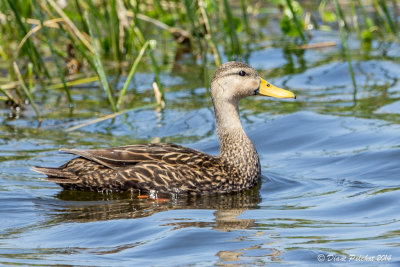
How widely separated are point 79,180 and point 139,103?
401 cm

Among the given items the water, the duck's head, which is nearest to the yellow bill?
the duck's head

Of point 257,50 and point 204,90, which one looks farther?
point 257,50

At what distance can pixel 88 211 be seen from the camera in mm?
7785

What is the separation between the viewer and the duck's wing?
8.30 m

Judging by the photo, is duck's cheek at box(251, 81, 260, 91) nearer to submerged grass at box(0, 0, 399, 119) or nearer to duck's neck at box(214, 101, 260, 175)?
duck's neck at box(214, 101, 260, 175)

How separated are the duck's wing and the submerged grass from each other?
2.46 meters

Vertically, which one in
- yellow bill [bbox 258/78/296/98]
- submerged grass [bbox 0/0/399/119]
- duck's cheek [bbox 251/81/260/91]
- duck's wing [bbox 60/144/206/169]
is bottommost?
duck's wing [bbox 60/144/206/169]

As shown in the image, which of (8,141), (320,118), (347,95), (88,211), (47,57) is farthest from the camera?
(47,57)

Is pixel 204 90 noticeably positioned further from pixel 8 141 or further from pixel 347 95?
pixel 8 141

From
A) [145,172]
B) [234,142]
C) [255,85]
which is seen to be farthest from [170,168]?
[255,85]

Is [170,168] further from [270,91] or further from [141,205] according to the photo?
[270,91]

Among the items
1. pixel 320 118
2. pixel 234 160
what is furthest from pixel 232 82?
pixel 320 118

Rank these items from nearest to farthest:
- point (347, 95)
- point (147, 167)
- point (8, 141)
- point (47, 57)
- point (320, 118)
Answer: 1. point (147, 167)
2. point (8, 141)
3. point (320, 118)
4. point (347, 95)
5. point (47, 57)

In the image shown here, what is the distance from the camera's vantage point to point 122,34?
550 inches
